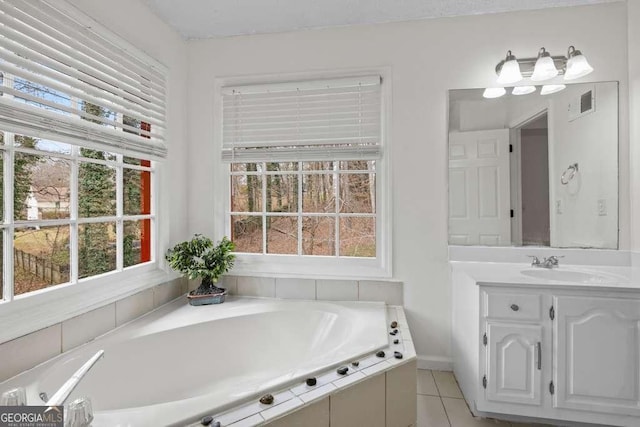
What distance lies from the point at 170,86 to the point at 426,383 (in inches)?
98.9

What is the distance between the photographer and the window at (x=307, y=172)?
2.21m

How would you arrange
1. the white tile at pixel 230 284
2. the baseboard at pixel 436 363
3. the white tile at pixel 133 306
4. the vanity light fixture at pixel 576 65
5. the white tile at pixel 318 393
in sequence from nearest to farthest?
1. the white tile at pixel 318 393
2. the white tile at pixel 133 306
3. the vanity light fixture at pixel 576 65
4. the baseboard at pixel 436 363
5. the white tile at pixel 230 284

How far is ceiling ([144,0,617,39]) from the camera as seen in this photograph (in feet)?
6.45

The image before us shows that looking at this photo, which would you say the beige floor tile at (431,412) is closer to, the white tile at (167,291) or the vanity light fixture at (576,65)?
the white tile at (167,291)

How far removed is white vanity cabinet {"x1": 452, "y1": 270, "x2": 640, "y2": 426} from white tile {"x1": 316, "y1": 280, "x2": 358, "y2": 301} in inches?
30.2

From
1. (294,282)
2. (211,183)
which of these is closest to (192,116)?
(211,183)

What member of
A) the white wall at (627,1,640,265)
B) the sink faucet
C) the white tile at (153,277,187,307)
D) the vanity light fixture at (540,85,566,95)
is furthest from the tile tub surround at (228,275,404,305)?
the vanity light fixture at (540,85,566,95)

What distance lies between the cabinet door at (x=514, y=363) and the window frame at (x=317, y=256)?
733mm

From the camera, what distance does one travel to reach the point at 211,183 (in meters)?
2.38

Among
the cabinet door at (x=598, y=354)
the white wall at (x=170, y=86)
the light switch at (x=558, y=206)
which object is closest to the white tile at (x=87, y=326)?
the white wall at (x=170, y=86)

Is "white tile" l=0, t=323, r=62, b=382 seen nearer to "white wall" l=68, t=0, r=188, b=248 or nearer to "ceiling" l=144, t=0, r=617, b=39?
"white wall" l=68, t=0, r=188, b=248

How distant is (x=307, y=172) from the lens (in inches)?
91.0

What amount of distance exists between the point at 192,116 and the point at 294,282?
1.40 meters

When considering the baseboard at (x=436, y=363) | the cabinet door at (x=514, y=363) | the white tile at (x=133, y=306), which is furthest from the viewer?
the baseboard at (x=436, y=363)
